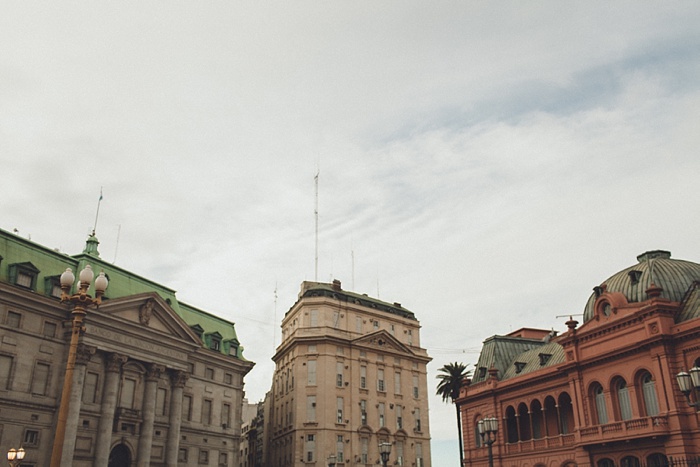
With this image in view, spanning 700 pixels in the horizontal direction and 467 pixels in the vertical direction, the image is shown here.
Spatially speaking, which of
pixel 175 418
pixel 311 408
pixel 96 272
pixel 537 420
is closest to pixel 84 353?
pixel 96 272

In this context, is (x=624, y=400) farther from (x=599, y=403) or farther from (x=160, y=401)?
(x=160, y=401)

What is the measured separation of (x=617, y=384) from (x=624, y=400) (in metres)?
1.21

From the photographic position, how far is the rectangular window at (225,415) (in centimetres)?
6281

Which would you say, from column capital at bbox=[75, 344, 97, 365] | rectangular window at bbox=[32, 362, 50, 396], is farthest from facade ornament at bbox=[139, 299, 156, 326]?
rectangular window at bbox=[32, 362, 50, 396]

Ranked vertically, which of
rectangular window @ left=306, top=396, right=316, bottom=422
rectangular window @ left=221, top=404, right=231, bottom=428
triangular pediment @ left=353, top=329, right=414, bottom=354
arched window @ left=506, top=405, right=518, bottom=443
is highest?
triangular pediment @ left=353, top=329, right=414, bottom=354

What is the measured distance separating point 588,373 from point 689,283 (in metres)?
9.77

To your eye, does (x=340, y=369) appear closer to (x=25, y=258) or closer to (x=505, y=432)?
(x=505, y=432)

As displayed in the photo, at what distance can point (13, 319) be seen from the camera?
147ft

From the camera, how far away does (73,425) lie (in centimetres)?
4578

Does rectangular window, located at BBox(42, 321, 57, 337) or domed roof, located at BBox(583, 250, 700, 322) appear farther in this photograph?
rectangular window, located at BBox(42, 321, 57, 337)

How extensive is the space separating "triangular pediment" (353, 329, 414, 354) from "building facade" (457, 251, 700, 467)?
2292cm

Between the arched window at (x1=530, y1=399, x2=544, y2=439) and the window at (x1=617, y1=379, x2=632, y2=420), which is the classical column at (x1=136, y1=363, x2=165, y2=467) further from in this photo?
the window at (x1=617, y1=379, x2=632, y2=420)

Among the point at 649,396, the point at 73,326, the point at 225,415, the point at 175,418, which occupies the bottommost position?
the point at 73,326

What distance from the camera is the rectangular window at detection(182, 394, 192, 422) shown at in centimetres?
5866
